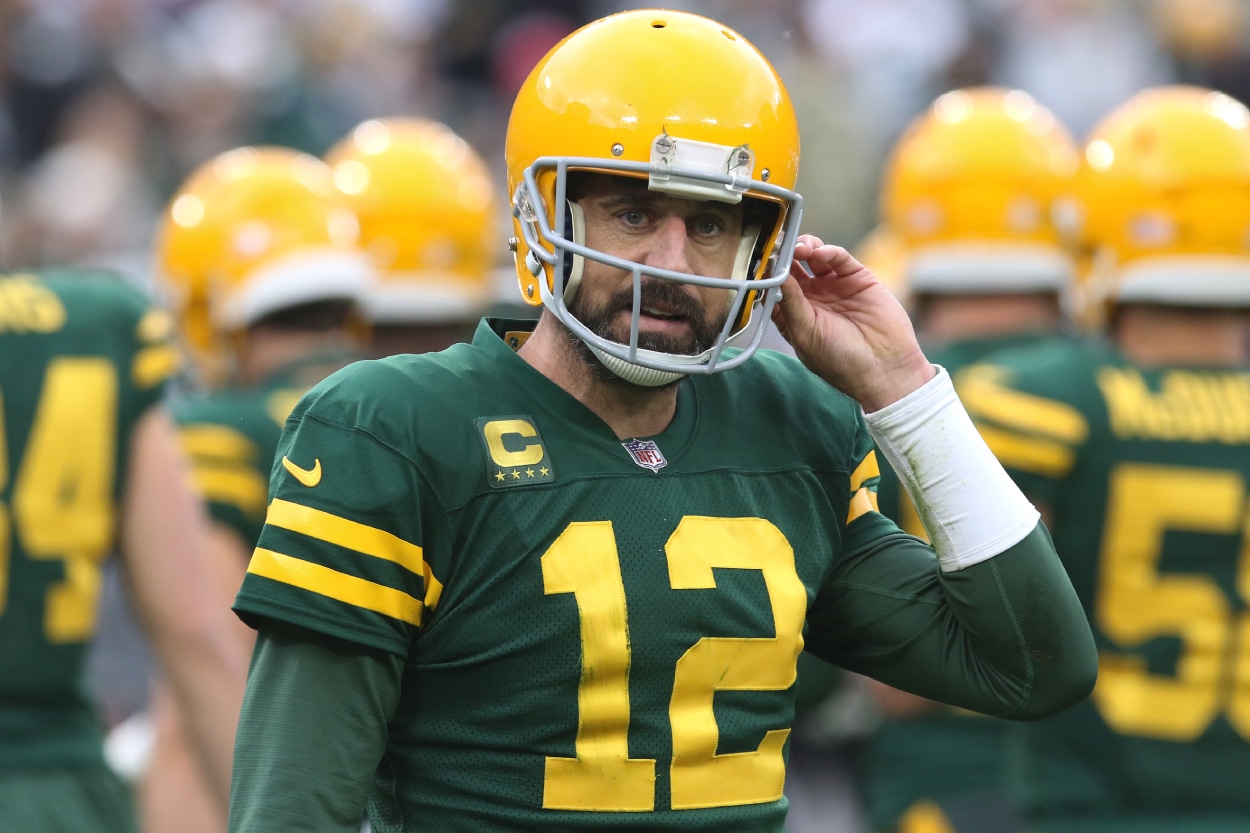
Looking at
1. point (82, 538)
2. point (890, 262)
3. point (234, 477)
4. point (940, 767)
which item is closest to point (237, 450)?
point (234, 477)

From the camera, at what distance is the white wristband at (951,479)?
264cm

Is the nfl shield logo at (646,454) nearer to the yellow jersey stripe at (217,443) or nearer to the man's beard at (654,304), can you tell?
the man's beard at (654,304)

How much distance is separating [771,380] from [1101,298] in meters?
2.20

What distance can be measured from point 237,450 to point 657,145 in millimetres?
2453

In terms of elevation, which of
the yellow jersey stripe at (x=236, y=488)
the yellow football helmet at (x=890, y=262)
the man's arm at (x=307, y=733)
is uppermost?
the man's arm at (x=307, y=733)

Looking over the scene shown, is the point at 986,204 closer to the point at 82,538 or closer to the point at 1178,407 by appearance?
the point at 1178,407

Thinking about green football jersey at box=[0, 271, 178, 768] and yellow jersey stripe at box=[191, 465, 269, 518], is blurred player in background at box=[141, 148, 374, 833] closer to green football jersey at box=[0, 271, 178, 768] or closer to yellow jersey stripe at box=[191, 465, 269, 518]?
yellow jersey stripe at box=[191, 465, 269, 518]

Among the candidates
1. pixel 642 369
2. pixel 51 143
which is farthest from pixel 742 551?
pixel 51 143

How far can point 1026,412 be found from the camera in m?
4.29

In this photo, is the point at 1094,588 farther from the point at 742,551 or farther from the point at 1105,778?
the point at 742,551

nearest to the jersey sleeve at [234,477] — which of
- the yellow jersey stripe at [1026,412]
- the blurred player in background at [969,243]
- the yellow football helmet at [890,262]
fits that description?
the yellow jersey stripe at [1026,412]

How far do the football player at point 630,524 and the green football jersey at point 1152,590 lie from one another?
1507mm

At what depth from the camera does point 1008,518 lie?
2.65 meters

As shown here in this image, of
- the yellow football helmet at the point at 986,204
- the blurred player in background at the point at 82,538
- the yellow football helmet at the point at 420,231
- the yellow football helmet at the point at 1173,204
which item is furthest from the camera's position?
the yellow football helmet at the point at 420,231
